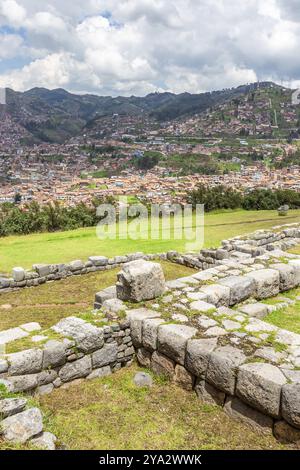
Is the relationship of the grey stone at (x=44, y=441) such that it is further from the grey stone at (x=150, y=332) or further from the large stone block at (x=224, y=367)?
the grey stone at (x=150, y=332)

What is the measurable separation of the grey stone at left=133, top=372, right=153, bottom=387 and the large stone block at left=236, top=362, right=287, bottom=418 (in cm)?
179

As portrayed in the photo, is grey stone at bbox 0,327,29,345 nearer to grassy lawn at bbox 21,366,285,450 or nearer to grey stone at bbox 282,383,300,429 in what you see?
grassy lawn at bbox 21,366,285,450

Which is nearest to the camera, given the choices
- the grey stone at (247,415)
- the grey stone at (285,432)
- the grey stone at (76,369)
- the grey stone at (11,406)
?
the grey stone at (11,406)

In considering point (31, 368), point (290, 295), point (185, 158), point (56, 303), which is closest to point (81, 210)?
point (56, 303)

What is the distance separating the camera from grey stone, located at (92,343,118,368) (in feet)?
22.5

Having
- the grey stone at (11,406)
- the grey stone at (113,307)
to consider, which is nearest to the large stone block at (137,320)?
the grey stone at (113,307)

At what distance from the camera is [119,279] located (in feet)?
28.0

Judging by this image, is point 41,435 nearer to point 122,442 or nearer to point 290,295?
point 122,442

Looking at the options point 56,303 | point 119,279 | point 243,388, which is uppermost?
point 119,279

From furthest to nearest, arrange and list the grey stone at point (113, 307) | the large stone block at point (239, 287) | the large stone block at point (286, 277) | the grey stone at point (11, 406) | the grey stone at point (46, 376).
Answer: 1. the large stone block at point (286, 277)
2. the large stone block at point (239, 287)
3. the grey stone at point (113, 307)
4. the grey stone at point (46, 376)
5. the grey stone at point (11, 406)

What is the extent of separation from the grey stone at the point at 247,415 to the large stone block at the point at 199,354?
62 centimetres

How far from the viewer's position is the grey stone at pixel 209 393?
5.84m

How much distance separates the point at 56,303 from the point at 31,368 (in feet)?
20.4
